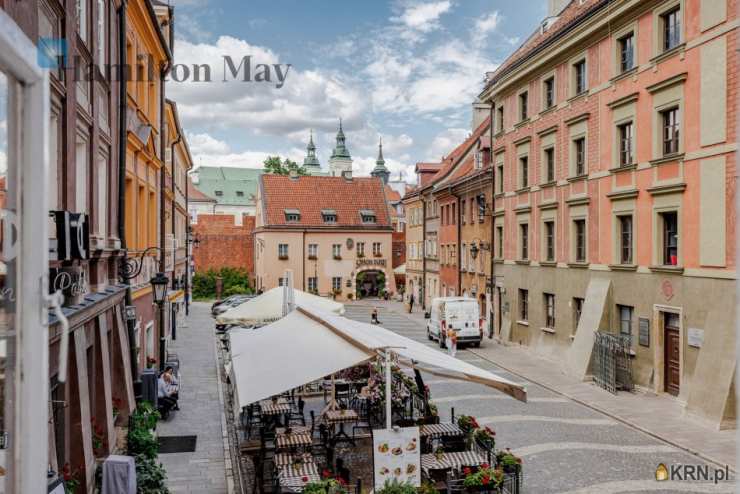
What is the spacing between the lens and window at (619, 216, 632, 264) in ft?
63.9

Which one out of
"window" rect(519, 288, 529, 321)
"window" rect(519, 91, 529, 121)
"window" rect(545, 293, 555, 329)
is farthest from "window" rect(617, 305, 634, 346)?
"window" rect(519, 91, 529, 121)

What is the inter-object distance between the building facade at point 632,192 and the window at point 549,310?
0.07m

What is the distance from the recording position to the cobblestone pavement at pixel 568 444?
1075cm

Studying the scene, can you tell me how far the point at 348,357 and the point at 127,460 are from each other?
3265 millimetres

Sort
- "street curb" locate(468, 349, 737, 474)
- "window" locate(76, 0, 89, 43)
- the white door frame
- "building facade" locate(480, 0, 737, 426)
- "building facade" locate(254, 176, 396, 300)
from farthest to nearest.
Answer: "building facade" locate(254, 176, 396, 300) → "building facade" locate(480, 0, 737, 426) → "street curb" locate(468, 349, 737, 474) → "window" locate(76, 0, 89, 43) → the white door frame

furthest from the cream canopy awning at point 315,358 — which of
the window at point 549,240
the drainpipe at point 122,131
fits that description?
the window at point 549,240

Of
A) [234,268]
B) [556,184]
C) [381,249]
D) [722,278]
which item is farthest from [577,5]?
[234,268]

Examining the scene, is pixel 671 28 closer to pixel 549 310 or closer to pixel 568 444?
pixel 549 310

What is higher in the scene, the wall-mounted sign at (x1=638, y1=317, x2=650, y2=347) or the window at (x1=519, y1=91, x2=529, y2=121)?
the window at (x1=519, y1=91, x2=529, y2=121)

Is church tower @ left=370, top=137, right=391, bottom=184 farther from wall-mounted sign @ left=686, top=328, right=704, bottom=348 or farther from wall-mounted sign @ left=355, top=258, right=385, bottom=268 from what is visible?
wall-mounted sign @ left=686, top=328, right=704, bottom=348

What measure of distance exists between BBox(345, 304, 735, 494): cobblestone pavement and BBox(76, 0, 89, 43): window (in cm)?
1006

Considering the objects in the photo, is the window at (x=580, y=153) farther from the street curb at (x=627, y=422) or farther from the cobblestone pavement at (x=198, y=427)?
the cobblestone pavement at (x=198, y=427)

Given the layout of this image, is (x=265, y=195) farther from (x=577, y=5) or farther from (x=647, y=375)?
(x=647, y=375)

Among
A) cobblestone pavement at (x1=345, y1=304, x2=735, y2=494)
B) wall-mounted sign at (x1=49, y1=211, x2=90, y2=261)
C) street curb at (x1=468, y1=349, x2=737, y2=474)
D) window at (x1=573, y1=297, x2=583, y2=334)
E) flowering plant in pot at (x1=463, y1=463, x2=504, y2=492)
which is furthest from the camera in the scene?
window at (x1=573, y1=297, x2=583, y2=334)
